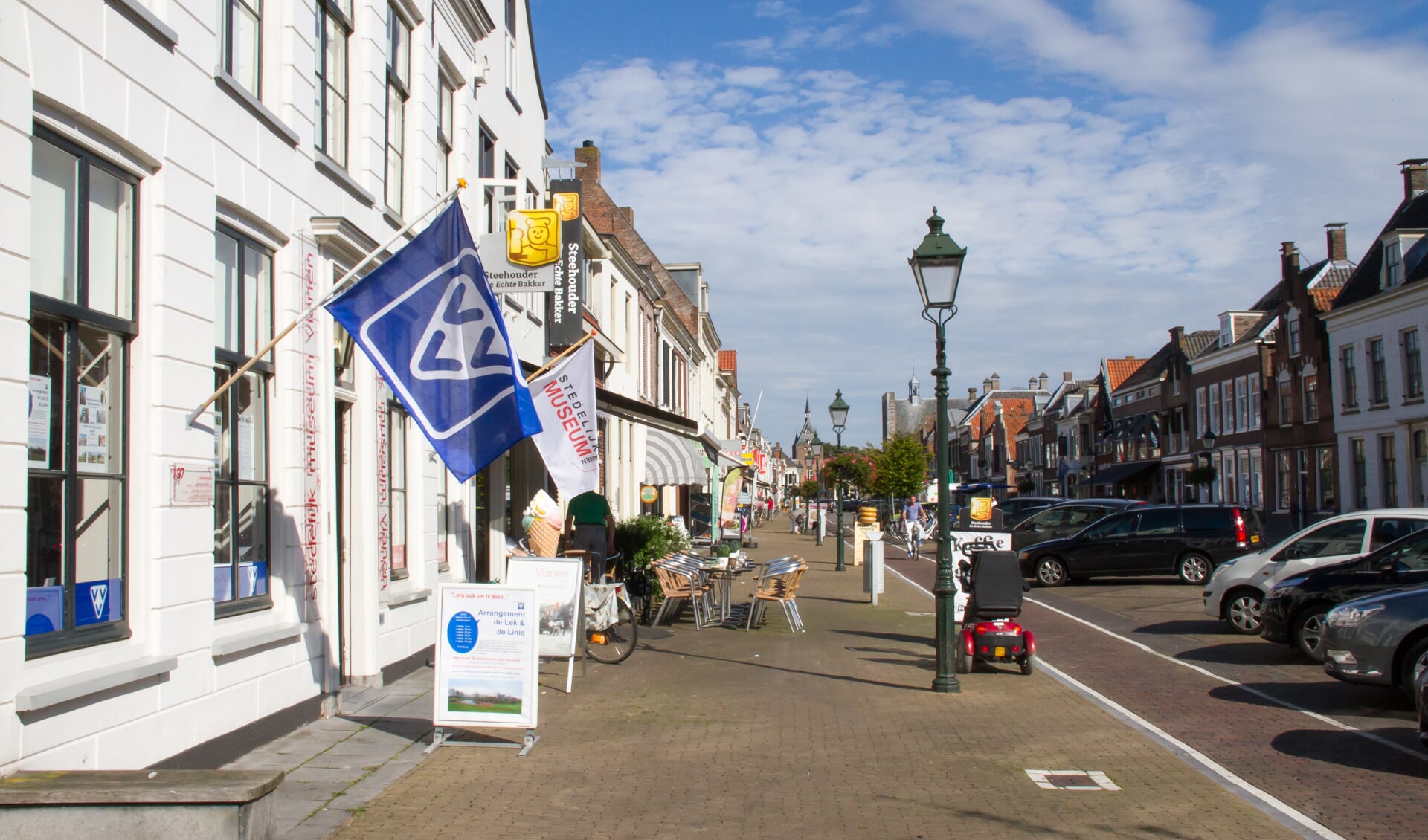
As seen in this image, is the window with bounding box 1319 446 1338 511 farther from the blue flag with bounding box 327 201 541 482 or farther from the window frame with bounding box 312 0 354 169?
→ the blue flag with bounding box 327 201 541 482

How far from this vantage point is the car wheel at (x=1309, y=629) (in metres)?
11.7

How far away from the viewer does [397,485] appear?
11.1 meters

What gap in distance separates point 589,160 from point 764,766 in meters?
30.8

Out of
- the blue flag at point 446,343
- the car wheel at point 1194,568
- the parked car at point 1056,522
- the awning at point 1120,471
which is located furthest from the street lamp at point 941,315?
the awning at point 1120,471

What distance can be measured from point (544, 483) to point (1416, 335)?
2945 centimetres

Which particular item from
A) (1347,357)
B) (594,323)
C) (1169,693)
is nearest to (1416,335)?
(1347,357)

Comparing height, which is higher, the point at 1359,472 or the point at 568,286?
the point at 568,286

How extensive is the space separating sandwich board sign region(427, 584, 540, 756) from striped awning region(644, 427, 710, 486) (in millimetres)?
14975

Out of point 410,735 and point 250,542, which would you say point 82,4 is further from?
point 410,735

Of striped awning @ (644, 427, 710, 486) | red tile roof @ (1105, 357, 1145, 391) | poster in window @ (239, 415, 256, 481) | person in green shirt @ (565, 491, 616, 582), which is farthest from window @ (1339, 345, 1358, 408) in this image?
poster in window @ (239, 415, 256, 481)

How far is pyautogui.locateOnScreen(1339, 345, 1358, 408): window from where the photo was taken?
39.0 metres

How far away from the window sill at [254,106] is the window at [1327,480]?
40.6 meters

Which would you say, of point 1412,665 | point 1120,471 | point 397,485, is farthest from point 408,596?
point 1120,471

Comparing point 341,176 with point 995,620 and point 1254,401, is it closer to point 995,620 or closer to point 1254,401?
point 995,620
